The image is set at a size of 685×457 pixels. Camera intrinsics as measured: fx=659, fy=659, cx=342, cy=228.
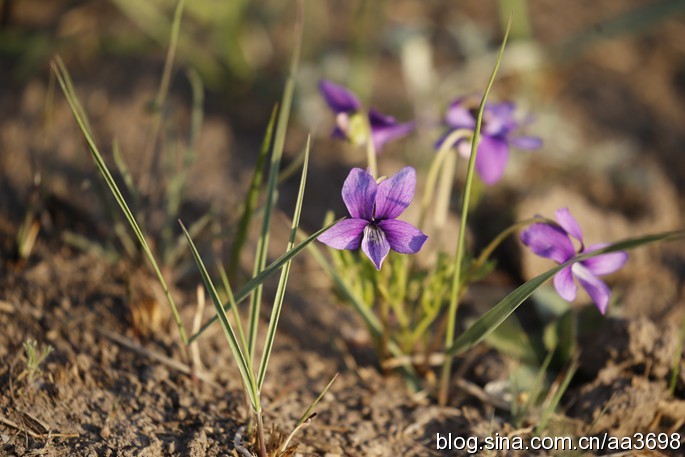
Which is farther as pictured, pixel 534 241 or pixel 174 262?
pixel 174 262

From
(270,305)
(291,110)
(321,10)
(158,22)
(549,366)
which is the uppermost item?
(321,10)

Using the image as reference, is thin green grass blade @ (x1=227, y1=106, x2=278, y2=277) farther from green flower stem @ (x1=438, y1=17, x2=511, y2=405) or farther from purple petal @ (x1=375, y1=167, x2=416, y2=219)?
green flower stem @ (x1=438, y1=17, x2=511, y2=405)

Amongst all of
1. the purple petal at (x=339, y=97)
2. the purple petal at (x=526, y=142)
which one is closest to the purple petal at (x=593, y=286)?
the purple petal at (x=526, y=142)

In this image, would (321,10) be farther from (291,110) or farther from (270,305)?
(270,305)

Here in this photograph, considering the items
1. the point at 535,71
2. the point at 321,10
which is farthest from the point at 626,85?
the point at 321,10

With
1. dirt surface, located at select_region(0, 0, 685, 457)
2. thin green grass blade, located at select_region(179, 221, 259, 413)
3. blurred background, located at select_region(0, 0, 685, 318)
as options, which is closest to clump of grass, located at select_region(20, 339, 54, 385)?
dirt surface, located at select_region(0, 0, 685, 457)

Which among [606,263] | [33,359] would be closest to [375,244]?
[606,263]

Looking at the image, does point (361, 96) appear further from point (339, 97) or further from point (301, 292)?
point (339, 97)
